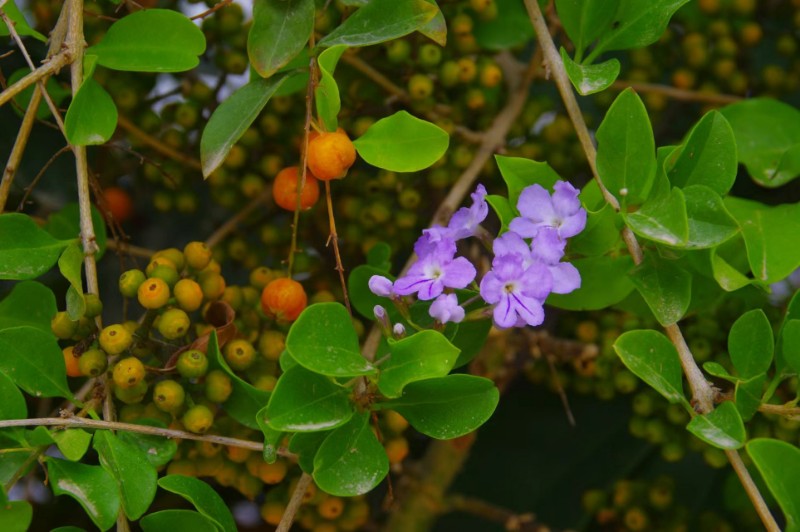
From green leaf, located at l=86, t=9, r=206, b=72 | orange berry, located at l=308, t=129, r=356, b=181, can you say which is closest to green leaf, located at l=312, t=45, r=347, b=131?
orange berry, located at l=308, t=129, r=356, b=181

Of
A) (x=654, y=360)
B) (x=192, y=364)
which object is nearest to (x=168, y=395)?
(x=192, y=364)

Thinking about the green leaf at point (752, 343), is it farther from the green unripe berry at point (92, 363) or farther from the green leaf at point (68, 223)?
the green leaf at point (68, 223)

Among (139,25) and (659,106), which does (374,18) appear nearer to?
(139,25)

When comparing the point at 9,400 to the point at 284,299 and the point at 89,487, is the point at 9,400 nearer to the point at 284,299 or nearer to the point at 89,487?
the point at 89,487

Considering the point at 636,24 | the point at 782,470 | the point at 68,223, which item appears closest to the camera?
the point at 782,470

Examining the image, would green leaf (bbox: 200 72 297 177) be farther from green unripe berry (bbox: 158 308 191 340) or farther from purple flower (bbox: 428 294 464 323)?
purple flower (bbox: 428 294 464 323)

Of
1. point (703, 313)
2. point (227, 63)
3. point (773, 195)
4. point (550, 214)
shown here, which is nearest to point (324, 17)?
point (227, 63)
